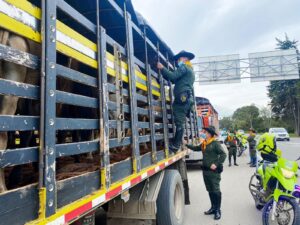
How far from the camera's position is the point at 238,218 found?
196 inches

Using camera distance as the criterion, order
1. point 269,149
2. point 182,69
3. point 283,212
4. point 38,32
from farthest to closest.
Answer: point 269,149, point 182,69, point 283,212, point 38,32

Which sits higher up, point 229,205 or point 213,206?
point 213,206

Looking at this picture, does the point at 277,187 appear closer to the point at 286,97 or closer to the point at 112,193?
the point at 112,193

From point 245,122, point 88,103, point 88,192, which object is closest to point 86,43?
point 88,103

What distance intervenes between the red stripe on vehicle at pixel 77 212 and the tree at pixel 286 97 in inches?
1757

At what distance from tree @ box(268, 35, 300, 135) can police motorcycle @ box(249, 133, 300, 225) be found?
40.8 m

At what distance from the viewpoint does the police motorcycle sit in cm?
404

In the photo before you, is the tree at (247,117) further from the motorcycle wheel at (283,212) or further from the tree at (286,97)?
the motorcycle wheel at (283,212)

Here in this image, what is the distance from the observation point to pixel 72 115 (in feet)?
10.9

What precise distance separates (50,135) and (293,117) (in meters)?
49.7

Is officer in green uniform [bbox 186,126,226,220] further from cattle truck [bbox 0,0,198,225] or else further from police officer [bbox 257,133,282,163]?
cattle truck [bbox 0,0,198,225]

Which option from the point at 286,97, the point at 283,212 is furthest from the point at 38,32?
the point at 286,97

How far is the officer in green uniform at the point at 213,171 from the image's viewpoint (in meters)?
5.10

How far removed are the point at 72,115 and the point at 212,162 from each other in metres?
2.88
